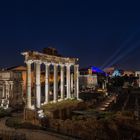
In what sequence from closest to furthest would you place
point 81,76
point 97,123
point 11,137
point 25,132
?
1. point 11,137
2. point 25,132
3. point 97,123
4. point 81,76

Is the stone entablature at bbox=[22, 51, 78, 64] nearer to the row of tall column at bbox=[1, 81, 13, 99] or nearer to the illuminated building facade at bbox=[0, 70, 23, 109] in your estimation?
the illuminated building facade at bbox=[0, 70, 23, 109]

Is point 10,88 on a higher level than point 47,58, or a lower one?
lower

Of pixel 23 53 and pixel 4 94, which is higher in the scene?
pixel 23 53

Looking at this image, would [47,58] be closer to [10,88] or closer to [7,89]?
[10,88]

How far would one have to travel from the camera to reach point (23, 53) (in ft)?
133

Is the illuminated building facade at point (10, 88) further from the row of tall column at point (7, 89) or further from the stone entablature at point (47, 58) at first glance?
the stone entablature at point (47, 58)

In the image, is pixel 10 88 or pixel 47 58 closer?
pixel 47 58

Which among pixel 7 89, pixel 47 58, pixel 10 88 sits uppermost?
pixel 47 58

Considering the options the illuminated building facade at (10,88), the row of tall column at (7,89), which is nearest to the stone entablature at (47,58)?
the illuminated building facade at (10,88)

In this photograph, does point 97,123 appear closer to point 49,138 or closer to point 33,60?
point 49,138

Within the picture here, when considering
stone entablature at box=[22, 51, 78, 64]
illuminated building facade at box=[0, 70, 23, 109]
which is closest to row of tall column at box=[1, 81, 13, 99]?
illuminated building facade at box=[0, 70, 23, 109]

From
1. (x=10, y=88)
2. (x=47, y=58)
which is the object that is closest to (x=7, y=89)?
(x=10, y=88)

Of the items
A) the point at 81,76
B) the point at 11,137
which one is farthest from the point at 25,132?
the point at 81,76

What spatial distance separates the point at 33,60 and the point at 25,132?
16.0 meters
